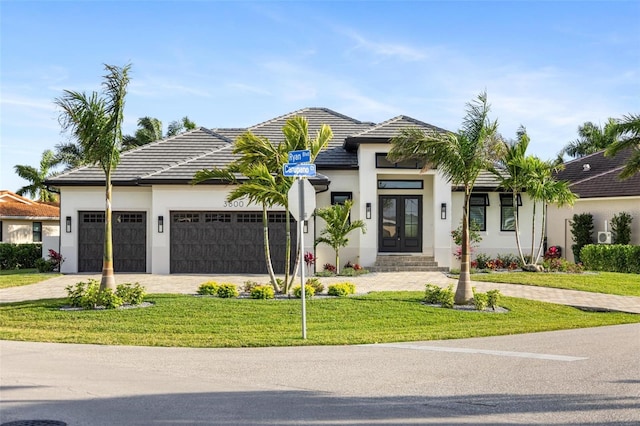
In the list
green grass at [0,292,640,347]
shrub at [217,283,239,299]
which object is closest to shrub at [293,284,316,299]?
green grass at [0,292,640,347]

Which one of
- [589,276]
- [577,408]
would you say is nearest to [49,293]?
[577,408]

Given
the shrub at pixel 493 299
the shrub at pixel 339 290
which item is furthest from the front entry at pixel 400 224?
the shrub at pixel 493 299

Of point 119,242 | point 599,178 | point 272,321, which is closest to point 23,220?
point 119,242

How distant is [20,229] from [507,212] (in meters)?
26.5

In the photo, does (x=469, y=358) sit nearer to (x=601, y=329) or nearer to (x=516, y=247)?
(x=601, y=329)

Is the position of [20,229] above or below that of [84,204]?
below

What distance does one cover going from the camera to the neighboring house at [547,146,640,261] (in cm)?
3014

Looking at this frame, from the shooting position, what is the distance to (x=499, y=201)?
27547mm

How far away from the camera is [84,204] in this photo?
82.0ft

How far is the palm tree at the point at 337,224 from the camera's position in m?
22.9

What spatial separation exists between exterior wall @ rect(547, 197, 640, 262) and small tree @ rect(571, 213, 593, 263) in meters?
0.60

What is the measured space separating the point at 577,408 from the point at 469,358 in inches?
120

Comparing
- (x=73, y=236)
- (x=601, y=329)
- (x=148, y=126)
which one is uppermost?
(x=148, y=126)

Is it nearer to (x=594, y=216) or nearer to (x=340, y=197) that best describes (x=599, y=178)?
(x=594, y=216)
